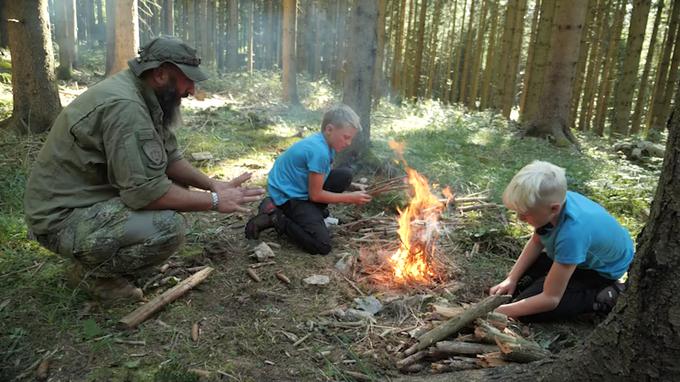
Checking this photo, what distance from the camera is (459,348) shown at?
265 cm

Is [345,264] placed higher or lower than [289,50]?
lower

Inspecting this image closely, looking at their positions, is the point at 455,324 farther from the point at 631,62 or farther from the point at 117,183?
the point at 631,62

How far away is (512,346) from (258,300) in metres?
1.76

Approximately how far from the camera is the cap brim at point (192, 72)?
9.80ft

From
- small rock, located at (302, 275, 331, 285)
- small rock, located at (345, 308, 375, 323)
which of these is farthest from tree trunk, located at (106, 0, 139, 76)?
small rock, located at (345, 308, 375, 323)

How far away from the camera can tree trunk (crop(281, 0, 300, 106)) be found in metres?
12.4

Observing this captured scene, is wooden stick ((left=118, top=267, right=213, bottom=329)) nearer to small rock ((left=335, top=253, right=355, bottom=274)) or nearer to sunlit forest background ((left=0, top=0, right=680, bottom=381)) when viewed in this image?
sunlit forest background ((left=0, top=0, right=680, bottom=381))

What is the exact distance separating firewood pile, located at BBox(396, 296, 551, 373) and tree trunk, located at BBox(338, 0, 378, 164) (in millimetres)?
3787

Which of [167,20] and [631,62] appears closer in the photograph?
[631,62]

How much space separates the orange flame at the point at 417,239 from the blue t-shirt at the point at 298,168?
945 millimetres

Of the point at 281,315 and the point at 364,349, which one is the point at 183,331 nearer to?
the point at 281,315

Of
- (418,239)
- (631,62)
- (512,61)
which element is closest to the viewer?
(418,239)

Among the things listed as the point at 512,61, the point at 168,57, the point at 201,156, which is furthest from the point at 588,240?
the point at 512,61

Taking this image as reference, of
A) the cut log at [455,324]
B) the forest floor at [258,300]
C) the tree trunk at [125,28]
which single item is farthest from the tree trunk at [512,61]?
the cut log at [455,324]
